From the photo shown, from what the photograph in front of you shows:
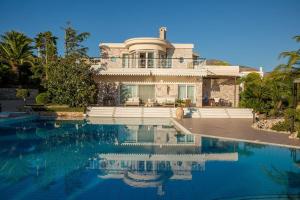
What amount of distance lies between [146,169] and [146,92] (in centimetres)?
2451

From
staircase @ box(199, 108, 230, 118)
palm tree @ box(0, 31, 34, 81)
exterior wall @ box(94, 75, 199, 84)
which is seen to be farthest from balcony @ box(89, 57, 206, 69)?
palm tree @ box(0, 31, 34, 81)

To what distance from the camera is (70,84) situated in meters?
27.9

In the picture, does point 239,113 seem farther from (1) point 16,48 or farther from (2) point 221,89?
(1) point 16,48

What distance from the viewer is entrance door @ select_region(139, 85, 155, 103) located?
3334cm

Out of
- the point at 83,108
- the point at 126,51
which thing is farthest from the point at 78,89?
the point at 126,51

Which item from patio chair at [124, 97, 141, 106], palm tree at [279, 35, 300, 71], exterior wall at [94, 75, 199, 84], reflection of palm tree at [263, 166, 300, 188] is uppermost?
palm tree at [279, 35, 300, 71]

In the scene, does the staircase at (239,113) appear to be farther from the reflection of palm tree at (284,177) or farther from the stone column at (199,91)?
the reflection of palm tree at (284,177)

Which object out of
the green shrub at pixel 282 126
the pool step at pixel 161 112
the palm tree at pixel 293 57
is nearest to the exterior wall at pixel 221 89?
the pool step at pixel 161 112

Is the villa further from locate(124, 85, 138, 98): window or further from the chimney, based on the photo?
the chimney

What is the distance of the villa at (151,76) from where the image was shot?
32.0 meters

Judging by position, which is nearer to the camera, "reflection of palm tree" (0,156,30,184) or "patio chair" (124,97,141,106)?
"reflection of palm tree" (0,156,30,184)

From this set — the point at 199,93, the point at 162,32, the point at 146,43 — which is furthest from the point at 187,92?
the point at 162,32

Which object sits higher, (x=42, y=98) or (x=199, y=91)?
(x=199, y=91)

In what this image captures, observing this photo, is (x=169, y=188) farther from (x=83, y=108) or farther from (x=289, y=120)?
(x=83, y=108)
